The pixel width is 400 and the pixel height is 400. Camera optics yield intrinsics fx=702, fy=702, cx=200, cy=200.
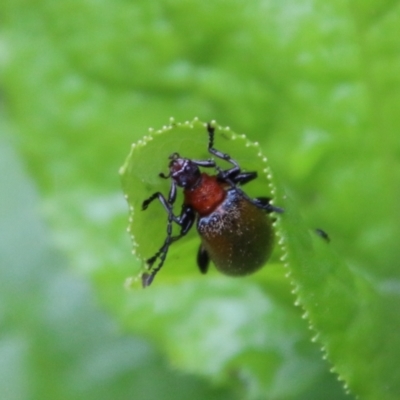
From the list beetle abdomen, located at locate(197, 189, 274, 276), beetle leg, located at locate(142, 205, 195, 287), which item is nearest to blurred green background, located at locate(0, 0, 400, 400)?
beetle abdomen, located at locate(197, 189, 274, 276)

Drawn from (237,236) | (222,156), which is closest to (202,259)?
(237,236)

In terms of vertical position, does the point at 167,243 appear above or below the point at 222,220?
below

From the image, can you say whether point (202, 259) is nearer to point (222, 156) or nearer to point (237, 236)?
point (237, 236)

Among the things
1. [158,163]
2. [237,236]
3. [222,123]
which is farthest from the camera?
[222,123]

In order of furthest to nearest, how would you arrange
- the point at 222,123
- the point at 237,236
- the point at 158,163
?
the point at 222,123 < the point at 237,236 < the point at 158,163

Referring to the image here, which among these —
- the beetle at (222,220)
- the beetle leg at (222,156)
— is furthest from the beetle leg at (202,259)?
the beetle leg at (222,156)

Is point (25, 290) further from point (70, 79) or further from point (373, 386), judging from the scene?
point (373, 386)

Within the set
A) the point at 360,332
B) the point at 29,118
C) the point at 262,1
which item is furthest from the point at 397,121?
the point at 29,118
